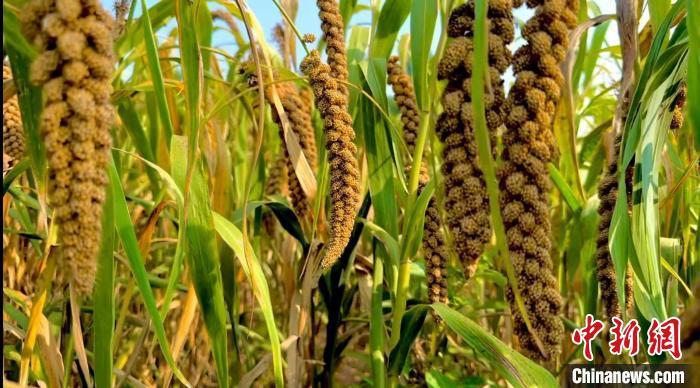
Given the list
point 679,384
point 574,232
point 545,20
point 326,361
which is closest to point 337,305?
point 326,361

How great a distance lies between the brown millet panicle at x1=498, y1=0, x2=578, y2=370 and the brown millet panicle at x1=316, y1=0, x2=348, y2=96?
1.16 ft

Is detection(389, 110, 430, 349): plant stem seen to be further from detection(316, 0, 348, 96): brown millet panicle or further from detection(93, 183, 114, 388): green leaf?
detection(93, 183, 114, 388): green leaf

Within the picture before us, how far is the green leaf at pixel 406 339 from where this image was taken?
1350mm

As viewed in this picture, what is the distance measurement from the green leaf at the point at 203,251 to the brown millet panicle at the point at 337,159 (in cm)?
25

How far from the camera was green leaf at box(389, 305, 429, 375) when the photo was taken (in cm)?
135

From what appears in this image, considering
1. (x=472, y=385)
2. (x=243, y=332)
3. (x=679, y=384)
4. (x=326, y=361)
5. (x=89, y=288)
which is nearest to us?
(x=89, y=288)

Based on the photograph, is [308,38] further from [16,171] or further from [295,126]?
[16,171]

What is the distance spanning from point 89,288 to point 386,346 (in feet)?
3.26

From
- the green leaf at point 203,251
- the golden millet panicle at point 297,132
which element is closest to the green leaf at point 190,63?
the green leaf at point 203,251

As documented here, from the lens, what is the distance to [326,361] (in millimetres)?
1600

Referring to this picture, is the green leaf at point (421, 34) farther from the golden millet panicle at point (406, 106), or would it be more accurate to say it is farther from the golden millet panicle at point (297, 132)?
the golden millet panicle at point (297, 132)

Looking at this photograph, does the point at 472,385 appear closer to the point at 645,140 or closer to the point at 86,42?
the point at 645,140

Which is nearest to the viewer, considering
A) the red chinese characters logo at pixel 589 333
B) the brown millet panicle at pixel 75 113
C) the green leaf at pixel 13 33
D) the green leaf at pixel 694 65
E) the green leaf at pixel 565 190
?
the brown millet panicle at pixel 75 113

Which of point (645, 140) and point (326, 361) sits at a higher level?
point (645, 140)
